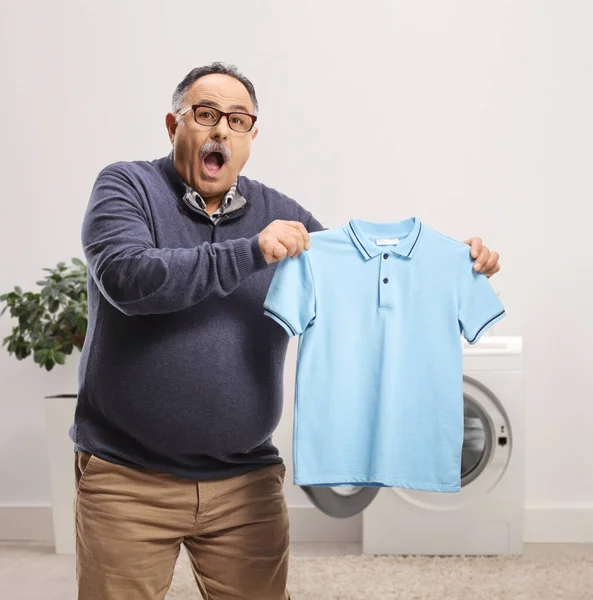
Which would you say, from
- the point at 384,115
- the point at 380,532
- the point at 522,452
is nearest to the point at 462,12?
the point at 384,115

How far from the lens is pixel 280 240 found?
149 cm

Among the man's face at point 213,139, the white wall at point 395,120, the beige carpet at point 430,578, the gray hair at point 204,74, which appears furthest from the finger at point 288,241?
the white wall at point 395,120

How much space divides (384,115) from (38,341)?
1755 millimetres

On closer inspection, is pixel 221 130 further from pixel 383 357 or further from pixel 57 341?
pixel 57 341

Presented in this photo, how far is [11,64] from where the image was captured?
3.45 metres

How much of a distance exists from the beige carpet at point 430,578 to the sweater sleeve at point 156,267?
175 centimetres

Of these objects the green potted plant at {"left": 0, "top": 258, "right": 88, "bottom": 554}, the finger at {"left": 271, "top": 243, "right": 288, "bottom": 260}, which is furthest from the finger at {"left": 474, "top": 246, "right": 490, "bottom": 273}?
the green potted plant at {"left": 0, "top": 258, "right": 88, "bottom": 554}

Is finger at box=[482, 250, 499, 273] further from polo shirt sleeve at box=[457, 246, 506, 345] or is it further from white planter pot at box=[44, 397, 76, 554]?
white planter pot at box=[44, 397, 76, 554]

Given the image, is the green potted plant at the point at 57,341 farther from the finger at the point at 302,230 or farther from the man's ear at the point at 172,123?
the finger at the point at 302,230

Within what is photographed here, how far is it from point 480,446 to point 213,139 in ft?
6.48

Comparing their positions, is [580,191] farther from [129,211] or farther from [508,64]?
[129,211]

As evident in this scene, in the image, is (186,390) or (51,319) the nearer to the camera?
(186,390)

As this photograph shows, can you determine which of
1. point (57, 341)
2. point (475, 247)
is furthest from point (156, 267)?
point (57, 341)

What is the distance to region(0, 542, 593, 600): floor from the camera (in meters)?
2.91
